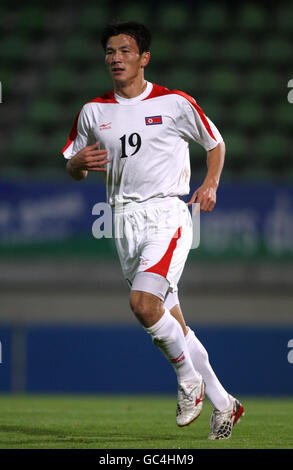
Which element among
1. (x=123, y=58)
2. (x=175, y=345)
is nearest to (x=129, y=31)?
(x=123, y=58)

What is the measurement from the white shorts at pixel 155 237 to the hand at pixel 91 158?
310 mm

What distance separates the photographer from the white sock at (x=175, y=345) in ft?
16.4

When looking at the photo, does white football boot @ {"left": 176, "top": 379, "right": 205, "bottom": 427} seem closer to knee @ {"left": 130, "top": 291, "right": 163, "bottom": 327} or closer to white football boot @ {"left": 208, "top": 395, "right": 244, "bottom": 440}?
white football boot @ {"left": 208, "top": 395, "right": 244, "bottom": 440}

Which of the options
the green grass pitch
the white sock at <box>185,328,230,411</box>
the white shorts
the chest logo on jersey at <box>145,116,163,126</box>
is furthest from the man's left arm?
the green grass pitch

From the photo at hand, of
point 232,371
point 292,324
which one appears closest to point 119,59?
point 232,371

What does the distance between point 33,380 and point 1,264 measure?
63.9 inches

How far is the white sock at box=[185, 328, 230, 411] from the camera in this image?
17.5ft

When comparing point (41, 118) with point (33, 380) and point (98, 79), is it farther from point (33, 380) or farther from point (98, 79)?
point (33, 380)

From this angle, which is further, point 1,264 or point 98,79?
point 98,79

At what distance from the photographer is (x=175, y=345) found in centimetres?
504

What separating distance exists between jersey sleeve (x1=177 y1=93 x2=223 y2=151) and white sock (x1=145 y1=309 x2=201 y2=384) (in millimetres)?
1041

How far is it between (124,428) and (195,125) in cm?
198

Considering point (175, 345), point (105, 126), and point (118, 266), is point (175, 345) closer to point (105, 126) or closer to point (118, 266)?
point (105, 126)

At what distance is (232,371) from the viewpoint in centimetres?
1088
